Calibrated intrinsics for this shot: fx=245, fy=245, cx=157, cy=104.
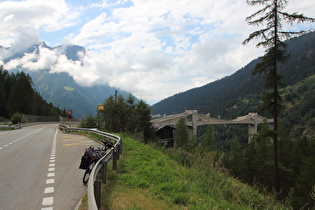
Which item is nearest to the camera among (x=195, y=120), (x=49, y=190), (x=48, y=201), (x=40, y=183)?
(x=48, y=201)

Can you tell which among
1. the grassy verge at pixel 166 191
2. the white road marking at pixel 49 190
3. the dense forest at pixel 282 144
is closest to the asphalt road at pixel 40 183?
the white road marking at pixel 49 190

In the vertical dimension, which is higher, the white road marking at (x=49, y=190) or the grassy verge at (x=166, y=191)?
the white road marking at (x=49, y=190)

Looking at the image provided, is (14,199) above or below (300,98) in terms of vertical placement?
below

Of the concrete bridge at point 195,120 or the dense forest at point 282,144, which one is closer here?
the dense forest at point 282,144

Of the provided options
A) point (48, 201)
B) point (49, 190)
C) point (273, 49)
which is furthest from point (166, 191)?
point (273, 49)

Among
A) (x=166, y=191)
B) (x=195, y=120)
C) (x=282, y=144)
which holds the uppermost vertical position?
(x=195, y=120)

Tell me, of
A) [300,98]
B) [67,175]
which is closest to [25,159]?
[67,175]

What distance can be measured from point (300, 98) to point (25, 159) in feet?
565

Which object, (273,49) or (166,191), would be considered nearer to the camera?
(166,191)

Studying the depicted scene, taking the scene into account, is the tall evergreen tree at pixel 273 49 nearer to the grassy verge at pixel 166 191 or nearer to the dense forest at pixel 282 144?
the dense forest at pixel 282 144

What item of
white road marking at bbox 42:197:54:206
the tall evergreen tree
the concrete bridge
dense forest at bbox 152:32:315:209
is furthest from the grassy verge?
the concrete bridge

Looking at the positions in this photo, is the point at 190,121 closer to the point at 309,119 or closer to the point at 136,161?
the point at 136,161

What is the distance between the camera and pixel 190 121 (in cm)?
8056

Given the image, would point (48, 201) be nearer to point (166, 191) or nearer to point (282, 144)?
point (166, 191)
